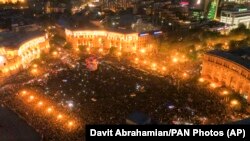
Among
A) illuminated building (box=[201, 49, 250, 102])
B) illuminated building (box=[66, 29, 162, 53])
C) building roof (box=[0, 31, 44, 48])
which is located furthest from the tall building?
building roof (box=[0, 31, 44, 48])

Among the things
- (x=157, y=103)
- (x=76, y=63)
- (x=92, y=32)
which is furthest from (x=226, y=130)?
(x=92, y=32)

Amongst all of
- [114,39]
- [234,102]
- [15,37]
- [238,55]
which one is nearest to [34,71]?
[15,37]

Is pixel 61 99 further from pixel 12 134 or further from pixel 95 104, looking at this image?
pixel 12 134

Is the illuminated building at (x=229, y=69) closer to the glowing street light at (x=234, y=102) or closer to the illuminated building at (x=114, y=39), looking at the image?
the glowing street light at (x=234, y=102)

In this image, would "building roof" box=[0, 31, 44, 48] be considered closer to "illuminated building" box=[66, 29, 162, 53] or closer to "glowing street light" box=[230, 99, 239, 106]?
"illuminated building" box=[66, 29, 162, 53]

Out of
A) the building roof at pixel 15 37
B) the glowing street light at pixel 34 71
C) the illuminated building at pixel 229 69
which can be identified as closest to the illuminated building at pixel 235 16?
the illuminated building at pixel 229 69

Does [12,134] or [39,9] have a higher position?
[39,9]

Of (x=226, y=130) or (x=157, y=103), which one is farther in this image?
(x=157, y=103)
